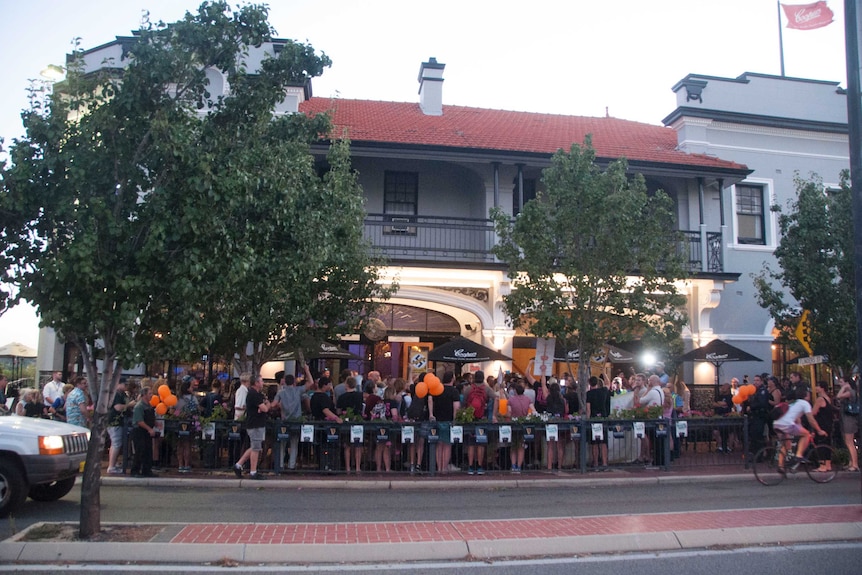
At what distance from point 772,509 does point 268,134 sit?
858 centimetres

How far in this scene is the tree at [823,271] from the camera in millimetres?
15934

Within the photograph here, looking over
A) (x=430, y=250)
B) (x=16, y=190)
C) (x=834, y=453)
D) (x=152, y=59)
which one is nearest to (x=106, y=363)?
(x=16, y=190)

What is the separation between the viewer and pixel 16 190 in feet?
26.3

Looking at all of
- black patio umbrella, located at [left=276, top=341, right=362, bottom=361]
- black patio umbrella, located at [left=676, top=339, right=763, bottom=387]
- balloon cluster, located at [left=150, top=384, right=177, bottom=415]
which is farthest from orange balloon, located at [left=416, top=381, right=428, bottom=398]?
black patio umbrella, located at [left=676, top=339, right=763, bottom=387]

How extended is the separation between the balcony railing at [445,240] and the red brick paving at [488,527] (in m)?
9.65

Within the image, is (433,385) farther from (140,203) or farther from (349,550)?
(140,203)

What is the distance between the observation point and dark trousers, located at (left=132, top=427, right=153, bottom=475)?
1218 centimetres

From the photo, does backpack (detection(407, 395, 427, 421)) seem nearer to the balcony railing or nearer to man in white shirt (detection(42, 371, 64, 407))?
the balcony railing

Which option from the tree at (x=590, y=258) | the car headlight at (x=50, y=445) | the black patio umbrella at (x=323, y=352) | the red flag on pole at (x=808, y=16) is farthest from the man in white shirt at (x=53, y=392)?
the red flag on pole at (x=808, y=16)

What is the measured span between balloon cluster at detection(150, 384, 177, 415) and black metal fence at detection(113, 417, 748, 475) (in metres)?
0.31

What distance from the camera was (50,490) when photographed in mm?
10336

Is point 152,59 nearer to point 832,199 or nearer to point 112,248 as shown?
point 112,248

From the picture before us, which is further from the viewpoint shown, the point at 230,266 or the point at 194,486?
Result: the point at 194,486

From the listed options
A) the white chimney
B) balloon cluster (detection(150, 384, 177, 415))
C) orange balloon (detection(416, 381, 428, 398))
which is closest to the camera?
balloon cluster (detection(150, 384, 177, 415))
